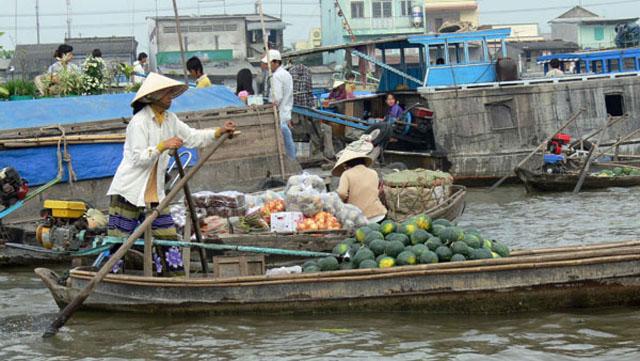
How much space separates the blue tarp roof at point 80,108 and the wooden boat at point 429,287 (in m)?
3.82

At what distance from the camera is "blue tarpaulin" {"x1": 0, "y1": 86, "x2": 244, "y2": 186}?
11.1 metres

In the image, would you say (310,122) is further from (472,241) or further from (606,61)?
(472,241)

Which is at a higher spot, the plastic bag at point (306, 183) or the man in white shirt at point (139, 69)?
the man in white shirt at point (139, 69)

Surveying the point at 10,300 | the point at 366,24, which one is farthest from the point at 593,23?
the point at 10,300

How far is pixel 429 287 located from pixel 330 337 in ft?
2.55

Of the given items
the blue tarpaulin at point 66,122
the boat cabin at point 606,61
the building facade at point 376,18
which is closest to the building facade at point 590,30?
the building facade at point 376,18

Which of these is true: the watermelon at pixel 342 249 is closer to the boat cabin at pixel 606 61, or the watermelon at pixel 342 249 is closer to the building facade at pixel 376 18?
the boat cabin at pixel 606 61

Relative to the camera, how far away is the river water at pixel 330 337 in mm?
7215

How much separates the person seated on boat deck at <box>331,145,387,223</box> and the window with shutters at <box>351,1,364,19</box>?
44584 millimetres

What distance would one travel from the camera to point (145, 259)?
816 cm

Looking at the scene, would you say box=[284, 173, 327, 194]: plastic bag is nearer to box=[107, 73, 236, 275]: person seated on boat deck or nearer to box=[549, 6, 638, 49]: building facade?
box=[107, 73, 236, 275]: person seated on boat deck

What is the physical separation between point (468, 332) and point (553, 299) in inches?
27.0

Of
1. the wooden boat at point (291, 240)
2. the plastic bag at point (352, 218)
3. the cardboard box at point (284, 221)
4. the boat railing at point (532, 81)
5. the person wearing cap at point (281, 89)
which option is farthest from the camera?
the boat railing at point (532, 81)

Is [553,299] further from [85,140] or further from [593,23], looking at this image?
[593,23]
